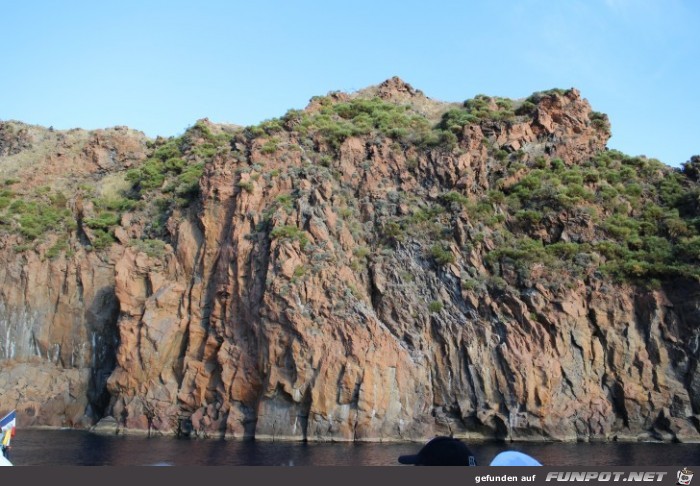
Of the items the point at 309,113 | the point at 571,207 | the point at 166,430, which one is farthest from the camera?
the point at 309,113

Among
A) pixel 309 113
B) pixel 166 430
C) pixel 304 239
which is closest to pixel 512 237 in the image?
pixel 304 239

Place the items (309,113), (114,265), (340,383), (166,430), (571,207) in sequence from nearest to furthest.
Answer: (340,383) < (166,430) < (571,207) < (114,265) < (309,113)

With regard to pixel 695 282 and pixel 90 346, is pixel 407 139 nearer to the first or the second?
pixel 695 282

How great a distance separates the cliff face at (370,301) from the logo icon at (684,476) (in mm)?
32783

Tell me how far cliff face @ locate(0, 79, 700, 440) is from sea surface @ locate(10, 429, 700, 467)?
3275 mm

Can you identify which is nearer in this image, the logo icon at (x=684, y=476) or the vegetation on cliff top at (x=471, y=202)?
the logo icon at (x=684, y=476)

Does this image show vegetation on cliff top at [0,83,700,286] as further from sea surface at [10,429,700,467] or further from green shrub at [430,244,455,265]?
sea surface at [10,429,700,467]

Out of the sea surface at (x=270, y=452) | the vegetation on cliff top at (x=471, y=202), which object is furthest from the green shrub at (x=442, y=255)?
the sea surface at (x=270, y=452)

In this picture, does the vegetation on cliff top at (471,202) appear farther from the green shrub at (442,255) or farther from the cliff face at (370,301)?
the cliff face at (370,301)

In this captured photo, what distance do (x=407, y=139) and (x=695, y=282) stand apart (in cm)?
2606

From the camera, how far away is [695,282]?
4375 cm

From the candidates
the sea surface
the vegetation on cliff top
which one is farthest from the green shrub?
the sea surface

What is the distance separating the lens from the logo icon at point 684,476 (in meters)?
8.47

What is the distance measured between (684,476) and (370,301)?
3897 centimetres
